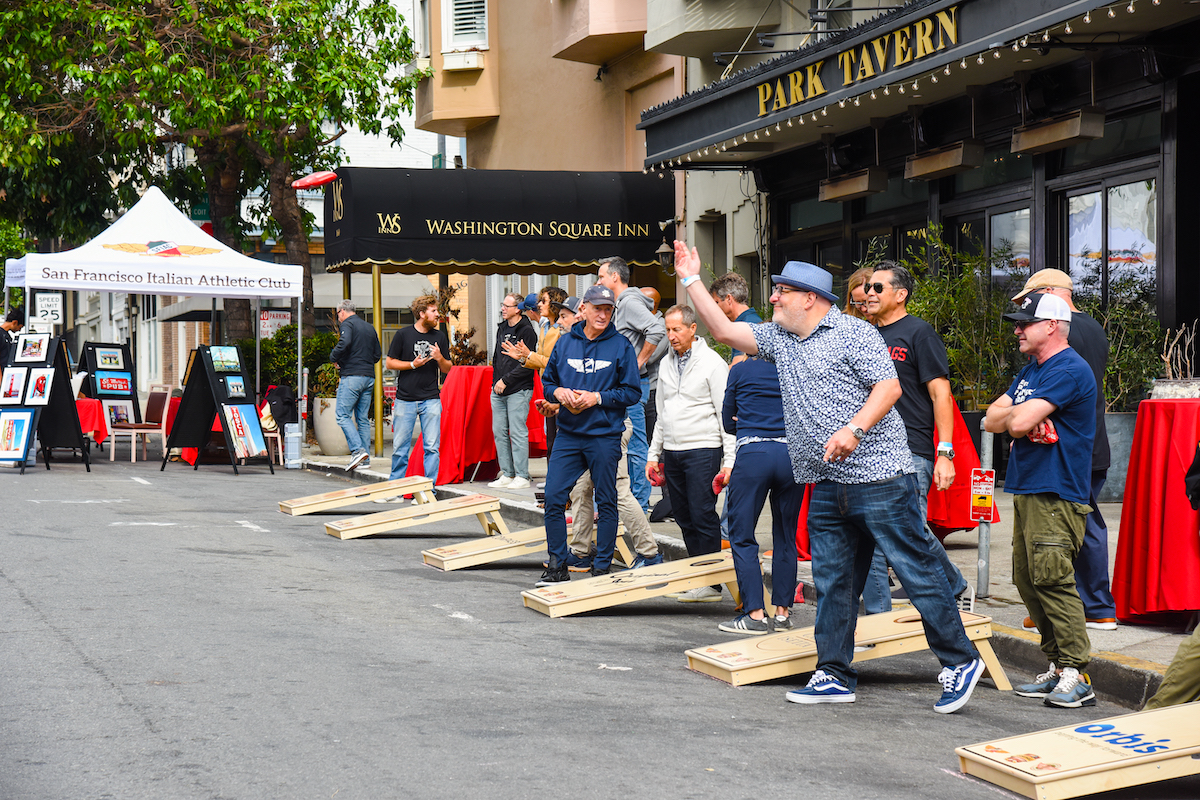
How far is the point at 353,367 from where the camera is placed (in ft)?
52.8

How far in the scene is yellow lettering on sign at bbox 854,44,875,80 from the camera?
12523 millimetres

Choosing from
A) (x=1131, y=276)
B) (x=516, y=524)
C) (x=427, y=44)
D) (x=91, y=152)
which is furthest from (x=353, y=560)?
(x=427, y=44)

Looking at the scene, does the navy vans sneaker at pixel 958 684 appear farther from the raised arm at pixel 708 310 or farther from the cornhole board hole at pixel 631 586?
the cornhole board hole at pixel 631 586

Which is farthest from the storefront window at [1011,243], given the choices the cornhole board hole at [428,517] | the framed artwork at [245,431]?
the framed artwork at [245,431]

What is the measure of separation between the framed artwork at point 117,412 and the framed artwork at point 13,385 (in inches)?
123

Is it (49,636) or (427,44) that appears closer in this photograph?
(49,636)

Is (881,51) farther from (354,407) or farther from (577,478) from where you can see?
(354,407)

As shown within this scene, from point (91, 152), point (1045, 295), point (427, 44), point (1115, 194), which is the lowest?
point (1045, 295)

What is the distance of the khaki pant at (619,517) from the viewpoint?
888cm

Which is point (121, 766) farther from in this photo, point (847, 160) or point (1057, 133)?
point (847, 160)

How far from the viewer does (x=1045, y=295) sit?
19.4 feet

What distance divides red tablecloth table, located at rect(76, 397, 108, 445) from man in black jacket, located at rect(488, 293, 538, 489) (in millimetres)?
7565

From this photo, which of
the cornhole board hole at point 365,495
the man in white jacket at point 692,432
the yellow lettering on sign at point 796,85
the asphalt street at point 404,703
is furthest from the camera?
the yellow lettering on sign at point 796,85

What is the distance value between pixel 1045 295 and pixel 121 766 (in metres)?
4.29
